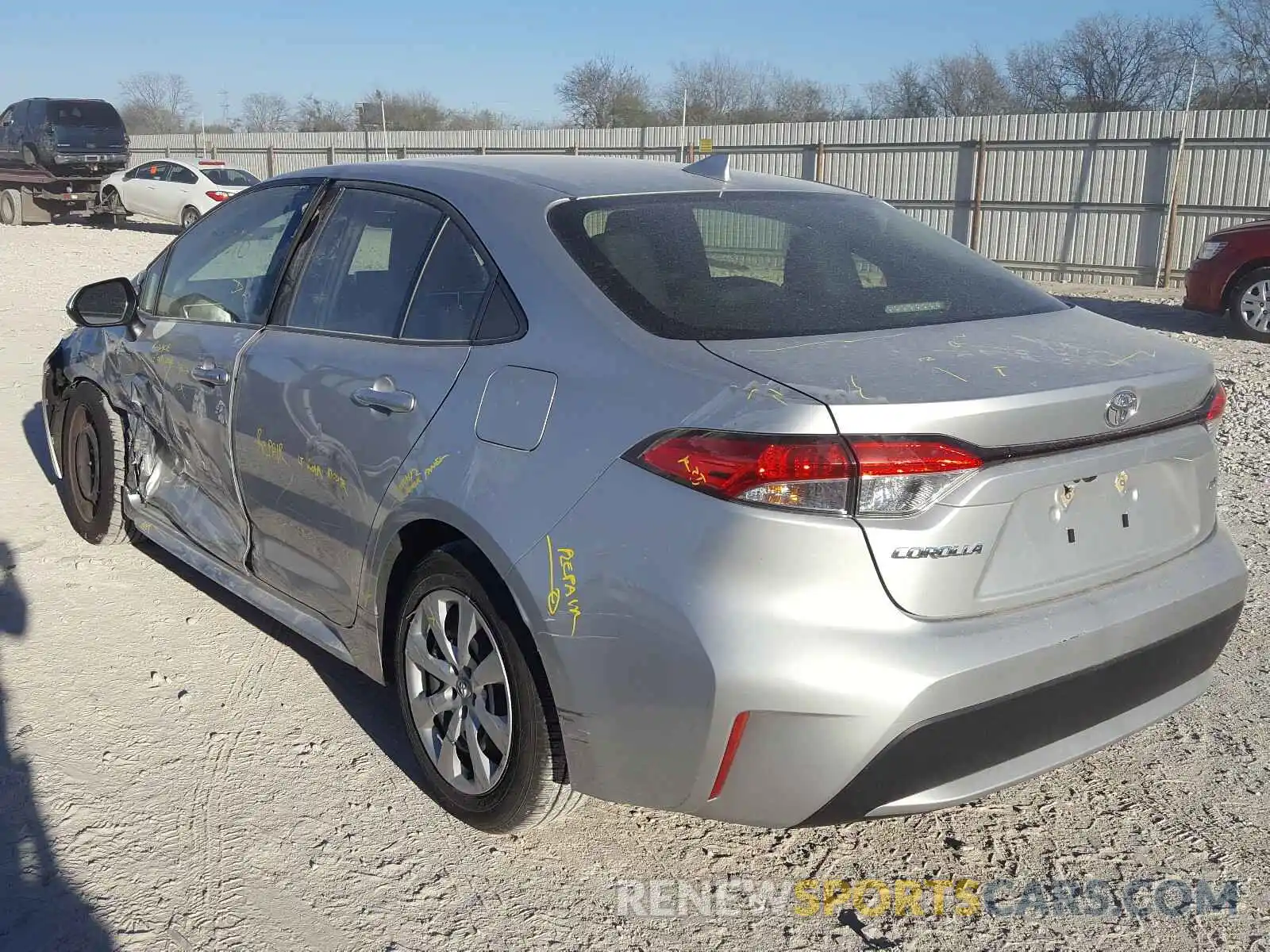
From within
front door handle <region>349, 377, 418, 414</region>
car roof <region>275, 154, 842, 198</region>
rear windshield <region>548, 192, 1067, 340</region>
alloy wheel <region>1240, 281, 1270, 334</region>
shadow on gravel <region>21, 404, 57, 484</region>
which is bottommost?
shadow on gravel <region>21, 404, 57, 484</region>

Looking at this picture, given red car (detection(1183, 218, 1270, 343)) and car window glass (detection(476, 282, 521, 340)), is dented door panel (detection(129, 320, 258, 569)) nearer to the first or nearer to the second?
car window glass (detection(476, 282, 521, 340))

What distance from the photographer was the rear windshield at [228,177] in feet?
76.7

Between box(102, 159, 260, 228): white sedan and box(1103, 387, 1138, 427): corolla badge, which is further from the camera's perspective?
box(102, 159, 260, 228): white sedan

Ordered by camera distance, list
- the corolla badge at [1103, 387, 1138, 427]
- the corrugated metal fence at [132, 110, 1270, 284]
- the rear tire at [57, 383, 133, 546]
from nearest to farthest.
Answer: the corolla badge at [1103, 387, 1138, 427] < the rear tire at [57, 383, 133, 546] < the corrugated metal fence at [132, 110, 1270, 284]

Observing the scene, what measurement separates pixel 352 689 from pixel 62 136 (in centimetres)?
2400

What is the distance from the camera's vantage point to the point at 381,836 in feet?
9.75

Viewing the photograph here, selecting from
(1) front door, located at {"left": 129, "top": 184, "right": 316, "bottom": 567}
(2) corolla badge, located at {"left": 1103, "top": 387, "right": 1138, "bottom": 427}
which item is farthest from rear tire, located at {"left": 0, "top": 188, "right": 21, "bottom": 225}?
(2) corolla badge, located at {"left": 1103, "top": 387, "right": 1138, "bottom": 427}

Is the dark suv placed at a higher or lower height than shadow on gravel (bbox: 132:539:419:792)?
higher

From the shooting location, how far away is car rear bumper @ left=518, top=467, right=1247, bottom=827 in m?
2.21

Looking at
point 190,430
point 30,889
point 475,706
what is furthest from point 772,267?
point 30,889

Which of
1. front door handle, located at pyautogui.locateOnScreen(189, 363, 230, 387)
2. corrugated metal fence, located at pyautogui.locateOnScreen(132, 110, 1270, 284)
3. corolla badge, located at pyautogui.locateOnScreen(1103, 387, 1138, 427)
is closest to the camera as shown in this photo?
corolla badge, located at pyautogui.locateOnScreen(1103, 387, 1138, 427)

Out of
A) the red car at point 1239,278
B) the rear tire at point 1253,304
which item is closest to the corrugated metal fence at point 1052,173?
the red car at point 1239,278

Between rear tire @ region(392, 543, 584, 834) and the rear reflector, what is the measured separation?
44 centimetres

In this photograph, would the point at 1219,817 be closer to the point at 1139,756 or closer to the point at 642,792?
the point at 1139,756
